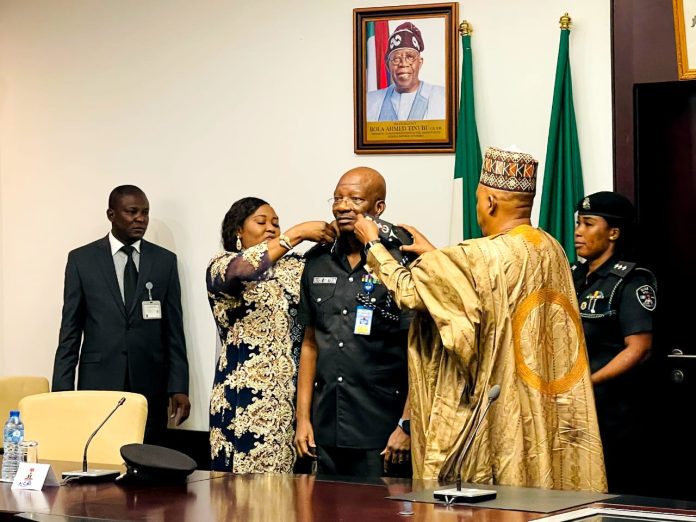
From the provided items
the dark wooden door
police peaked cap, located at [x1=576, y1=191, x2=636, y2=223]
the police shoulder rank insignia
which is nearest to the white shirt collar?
police peaked cap, located at [x1=576, y1=191, x2=636, y2=223]

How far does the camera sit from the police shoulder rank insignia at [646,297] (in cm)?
439

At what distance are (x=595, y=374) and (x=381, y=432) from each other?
883 millimetres

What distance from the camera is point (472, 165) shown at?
5254 millimetres

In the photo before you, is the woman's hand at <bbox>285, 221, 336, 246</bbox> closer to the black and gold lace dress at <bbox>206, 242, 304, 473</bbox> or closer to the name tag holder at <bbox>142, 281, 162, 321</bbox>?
the black and gold lace dress at <bbox>206, 242, 304, 473</bbox>

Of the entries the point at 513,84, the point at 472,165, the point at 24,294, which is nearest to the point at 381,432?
the point at 472,165

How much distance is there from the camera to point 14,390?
5.00 metres

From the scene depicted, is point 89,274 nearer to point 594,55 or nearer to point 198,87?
point 198,87

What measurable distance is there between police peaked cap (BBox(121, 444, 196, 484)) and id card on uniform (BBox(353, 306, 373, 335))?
1.05 meters

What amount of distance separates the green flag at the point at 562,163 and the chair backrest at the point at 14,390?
243cm

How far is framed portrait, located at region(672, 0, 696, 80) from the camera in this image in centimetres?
488

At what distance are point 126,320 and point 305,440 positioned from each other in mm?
1727

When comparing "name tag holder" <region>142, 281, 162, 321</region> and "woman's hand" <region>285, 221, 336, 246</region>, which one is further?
"name tag holder" <region>142, 281, 162, 321</region>

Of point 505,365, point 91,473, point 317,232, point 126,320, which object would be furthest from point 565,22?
Result: point 91,473

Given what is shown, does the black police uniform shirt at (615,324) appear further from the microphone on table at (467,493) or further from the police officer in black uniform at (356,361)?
the microphone on table at (467,493)
